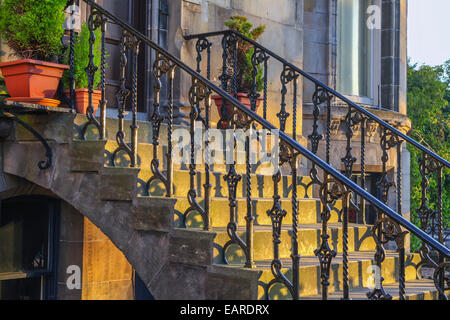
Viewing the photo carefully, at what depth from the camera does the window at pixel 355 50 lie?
939 cm

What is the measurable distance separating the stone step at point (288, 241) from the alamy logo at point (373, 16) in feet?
15.5

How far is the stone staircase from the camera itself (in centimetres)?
430

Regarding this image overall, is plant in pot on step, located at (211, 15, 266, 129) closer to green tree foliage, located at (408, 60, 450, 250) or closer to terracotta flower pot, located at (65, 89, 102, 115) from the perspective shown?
terracotta flower pot, located at (65, 89, 102, 115)

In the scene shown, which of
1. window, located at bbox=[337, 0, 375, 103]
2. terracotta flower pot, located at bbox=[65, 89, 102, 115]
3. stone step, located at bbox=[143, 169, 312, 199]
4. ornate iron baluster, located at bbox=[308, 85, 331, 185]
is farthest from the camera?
window, located at bbox=[337, 0, 375, 103]

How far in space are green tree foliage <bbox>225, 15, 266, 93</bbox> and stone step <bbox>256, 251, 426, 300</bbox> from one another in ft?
7.40

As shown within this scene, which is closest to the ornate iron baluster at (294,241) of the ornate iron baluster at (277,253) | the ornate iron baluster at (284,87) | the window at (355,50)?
the ornate iron baluster at (277,253)

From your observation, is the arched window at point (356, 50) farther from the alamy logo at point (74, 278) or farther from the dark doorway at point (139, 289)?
the alamy logo at point (74, 278)

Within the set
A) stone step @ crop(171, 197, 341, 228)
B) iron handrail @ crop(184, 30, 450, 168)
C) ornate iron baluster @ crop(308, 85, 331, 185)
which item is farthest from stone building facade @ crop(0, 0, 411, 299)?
ornate iron baluster @ crop(308, 85, 331, 185)

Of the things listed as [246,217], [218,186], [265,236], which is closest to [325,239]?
[246,217]

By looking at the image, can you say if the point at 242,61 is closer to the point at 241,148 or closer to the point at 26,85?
the point at 241,148

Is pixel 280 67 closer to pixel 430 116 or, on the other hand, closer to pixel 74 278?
pixel 74 278

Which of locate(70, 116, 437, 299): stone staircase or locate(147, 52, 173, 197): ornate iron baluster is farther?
locate(147, 52, 173, 197): ornate iron baluster

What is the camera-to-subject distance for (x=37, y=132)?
194 inches
